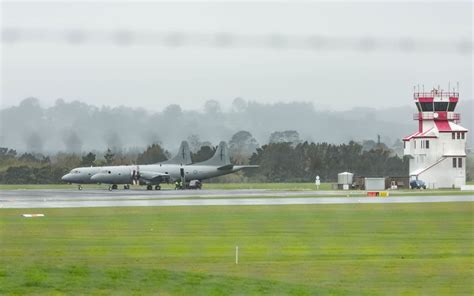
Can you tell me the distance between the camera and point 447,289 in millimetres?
25844

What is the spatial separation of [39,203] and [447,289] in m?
48.9

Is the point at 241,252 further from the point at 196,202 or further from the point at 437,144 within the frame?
the point at 437,144

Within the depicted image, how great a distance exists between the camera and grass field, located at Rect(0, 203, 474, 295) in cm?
2350

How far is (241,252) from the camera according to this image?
3488 cm

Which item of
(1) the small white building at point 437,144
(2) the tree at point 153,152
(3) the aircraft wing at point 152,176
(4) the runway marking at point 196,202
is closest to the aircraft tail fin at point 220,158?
(3) the aircraft wing at point 152,176

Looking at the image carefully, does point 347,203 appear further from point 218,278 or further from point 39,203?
point 218,278

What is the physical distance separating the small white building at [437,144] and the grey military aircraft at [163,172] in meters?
20.3

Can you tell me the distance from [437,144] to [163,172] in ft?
100

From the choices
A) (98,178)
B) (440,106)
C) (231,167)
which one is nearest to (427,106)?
(440,106)

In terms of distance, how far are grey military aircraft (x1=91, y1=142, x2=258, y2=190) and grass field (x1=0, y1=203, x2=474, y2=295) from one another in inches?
1623

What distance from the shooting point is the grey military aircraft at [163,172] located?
4075 inches

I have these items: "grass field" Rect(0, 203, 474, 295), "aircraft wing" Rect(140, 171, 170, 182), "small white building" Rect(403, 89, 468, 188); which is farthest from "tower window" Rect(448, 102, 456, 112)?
"grass field" Rect(0, 203, 474, 295)

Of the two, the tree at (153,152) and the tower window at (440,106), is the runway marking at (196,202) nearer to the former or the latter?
the tree at (153,152)

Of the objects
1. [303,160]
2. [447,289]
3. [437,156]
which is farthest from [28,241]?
[437,156]
